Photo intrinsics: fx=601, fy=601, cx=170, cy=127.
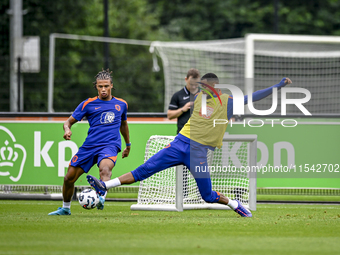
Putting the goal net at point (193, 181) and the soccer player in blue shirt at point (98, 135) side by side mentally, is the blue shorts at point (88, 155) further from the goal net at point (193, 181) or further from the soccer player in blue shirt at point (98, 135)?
the goal net at point (193, 181)

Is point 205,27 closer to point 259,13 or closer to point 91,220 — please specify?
point 259,13

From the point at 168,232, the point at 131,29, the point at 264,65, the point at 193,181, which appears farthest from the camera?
the point at 131,29

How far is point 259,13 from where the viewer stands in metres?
36.8

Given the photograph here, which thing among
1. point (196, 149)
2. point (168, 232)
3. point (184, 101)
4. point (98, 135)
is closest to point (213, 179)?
point (184, 101)

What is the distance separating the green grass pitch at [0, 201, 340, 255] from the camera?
5.61 meters

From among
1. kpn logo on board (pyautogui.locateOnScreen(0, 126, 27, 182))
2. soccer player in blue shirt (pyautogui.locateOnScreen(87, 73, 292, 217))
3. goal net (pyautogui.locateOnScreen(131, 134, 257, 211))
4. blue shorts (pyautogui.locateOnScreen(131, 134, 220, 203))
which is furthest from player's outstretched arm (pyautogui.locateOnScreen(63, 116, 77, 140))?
kpn logo on board (pyautogui.locateOnScreen(0, 126, 27, 182))

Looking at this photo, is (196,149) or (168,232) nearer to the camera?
(168,232)

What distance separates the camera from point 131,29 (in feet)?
118

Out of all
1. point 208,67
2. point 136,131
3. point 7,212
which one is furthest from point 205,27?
point 7,212

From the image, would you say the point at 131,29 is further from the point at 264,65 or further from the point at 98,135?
the point at 98,135

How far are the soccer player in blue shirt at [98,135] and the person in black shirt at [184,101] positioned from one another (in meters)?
1.25

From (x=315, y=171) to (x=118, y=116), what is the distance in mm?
4084

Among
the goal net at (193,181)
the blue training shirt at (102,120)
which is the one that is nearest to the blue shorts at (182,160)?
the blue training shirt at (102,120)

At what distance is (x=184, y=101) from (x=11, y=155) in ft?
11.3
